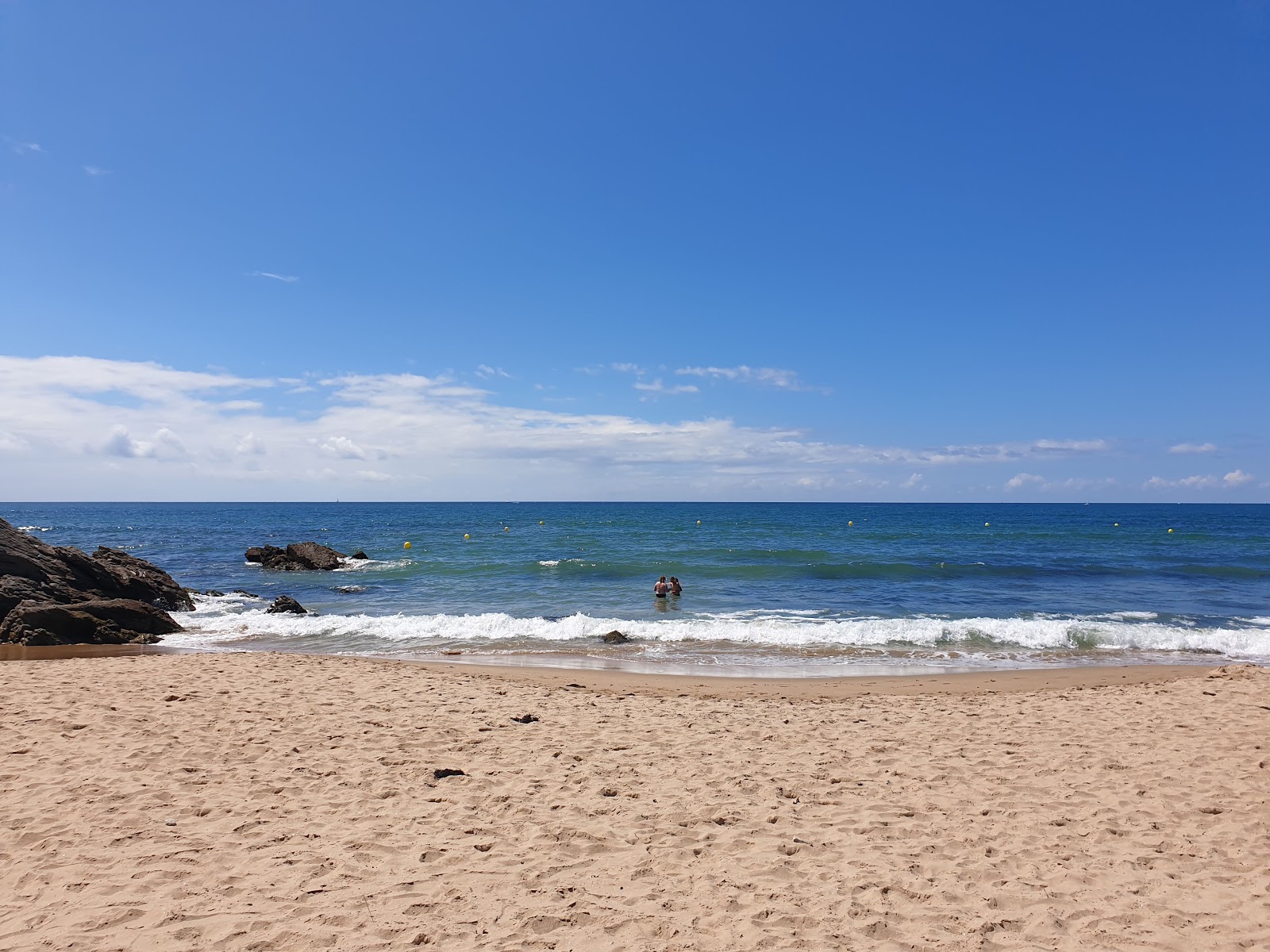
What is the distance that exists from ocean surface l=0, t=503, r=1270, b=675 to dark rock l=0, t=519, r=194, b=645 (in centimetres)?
111

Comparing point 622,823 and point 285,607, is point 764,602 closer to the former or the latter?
point 285,607

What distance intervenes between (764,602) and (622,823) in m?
17.3

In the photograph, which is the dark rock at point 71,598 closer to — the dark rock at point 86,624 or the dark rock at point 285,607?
the dark rock at point 86,624

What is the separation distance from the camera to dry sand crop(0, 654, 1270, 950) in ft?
14.5

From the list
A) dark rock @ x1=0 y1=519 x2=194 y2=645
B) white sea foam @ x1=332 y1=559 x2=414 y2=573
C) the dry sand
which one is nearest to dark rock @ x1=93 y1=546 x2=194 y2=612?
dark rock @ x1=0 y1=519 x2=194 y2=645

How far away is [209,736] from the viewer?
26.2 ft

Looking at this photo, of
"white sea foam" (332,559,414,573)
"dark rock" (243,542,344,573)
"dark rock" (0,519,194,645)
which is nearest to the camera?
"dark rock" (0,519,194,645)

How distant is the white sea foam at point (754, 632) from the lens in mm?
16297

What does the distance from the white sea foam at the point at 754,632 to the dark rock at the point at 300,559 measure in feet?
49.3

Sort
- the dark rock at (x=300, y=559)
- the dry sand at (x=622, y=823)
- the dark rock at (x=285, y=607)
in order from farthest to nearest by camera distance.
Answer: the dark rock at (x=300, y=559) < the dark rock at (x=285, y=607) < the dry sand at (x=622, y=823)

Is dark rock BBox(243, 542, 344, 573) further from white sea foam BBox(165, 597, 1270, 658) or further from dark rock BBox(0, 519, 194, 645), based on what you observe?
white sea foam BBox(165, 597, 1270, 658)

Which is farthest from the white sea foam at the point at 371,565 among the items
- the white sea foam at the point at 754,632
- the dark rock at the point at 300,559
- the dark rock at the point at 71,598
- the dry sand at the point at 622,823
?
the dry sand at the point at 622,823

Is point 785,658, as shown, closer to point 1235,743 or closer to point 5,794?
point 1235,743

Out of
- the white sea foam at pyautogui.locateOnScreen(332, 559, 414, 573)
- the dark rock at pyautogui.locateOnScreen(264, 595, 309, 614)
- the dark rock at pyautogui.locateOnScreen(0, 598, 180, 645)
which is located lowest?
the white sea foam at pyautogui.locateOnScreen(332, 559, 414, 573)
